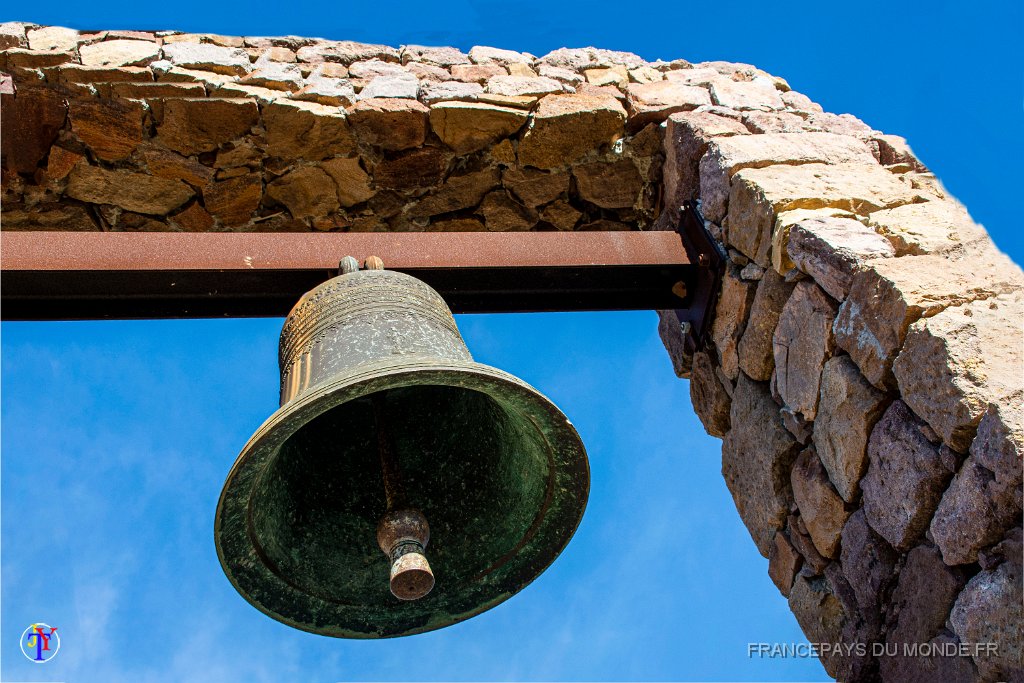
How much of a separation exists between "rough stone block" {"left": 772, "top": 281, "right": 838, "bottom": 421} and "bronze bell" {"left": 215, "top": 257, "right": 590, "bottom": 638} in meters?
0.83

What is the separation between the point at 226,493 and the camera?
1.79 m

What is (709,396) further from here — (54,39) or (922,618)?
(54,39)

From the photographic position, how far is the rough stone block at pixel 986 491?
179 cm

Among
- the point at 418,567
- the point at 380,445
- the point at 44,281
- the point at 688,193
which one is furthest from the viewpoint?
the point at 688,193

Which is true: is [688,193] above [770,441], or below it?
above

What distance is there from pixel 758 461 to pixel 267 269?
152 cm

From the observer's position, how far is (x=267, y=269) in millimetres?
2717

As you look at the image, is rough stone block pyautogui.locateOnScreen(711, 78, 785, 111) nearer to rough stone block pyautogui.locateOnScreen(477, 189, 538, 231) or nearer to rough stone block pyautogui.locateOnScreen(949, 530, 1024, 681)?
rough stone block pyautogui.locateOnScreen(477, 189, 538, 231)

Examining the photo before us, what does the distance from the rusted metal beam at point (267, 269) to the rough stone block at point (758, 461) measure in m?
0.50

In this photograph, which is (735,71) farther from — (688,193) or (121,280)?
(121,280)

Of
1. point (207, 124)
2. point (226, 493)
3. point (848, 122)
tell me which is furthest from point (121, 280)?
point (848, 122)

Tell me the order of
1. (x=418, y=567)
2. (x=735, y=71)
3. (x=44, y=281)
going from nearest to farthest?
(x=418, y=567) → (x=44, y=281) → (x=735, y=71)

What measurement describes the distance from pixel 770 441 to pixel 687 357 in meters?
0.70

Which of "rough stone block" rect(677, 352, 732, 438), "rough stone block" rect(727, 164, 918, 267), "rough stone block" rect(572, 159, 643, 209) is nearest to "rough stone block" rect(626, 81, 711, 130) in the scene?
"rough stone block" rect(572, 159, 643, 209)
